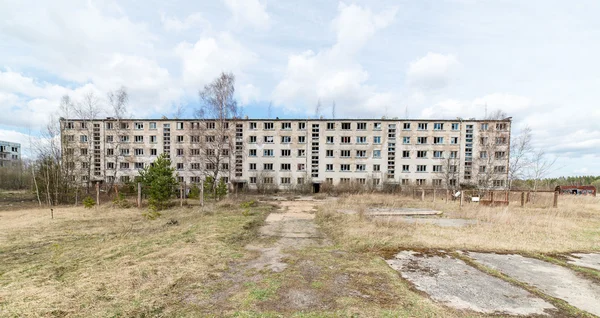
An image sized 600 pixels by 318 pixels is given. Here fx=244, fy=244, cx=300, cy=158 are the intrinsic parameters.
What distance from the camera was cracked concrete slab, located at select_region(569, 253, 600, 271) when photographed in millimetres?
6702

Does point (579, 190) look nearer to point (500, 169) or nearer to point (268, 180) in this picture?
point (500, 169)

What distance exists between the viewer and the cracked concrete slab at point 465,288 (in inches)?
167

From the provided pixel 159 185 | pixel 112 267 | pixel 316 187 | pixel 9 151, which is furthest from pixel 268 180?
pixel 9 151

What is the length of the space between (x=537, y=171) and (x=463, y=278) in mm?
38333

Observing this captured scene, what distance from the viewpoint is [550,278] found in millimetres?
5672

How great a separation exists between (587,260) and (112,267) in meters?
13.0

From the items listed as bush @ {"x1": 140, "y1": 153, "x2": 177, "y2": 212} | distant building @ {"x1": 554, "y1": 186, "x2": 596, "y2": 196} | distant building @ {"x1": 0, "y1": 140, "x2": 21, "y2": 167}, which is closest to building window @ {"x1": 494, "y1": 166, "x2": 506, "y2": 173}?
distant building @ {"x1": 554, "y1": 186, "x2": 596, "y2": 196}

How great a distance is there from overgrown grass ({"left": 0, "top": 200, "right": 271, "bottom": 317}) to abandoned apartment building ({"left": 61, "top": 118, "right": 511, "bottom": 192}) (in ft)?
90.2

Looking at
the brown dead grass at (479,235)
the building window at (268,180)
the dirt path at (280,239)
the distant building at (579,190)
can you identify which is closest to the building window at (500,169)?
the distant building at (579,190)

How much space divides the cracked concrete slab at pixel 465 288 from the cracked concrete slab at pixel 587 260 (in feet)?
11.1

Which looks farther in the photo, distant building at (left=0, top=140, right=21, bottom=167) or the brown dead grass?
distant building at (left=0, top=140, right=21, bottom=167)

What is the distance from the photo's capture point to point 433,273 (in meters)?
5.83

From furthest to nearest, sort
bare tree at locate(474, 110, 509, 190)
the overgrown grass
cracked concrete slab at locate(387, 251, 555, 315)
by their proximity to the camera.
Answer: bare tree at locate(474, 110, 509, 190) → cracked concrete slab at locate(387, 251, 555, 315) → the overgrown grass

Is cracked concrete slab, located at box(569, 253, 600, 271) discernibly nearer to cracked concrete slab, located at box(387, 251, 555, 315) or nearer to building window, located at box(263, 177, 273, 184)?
cracked concrete slab, located at box(387, 251, 555, 315)
